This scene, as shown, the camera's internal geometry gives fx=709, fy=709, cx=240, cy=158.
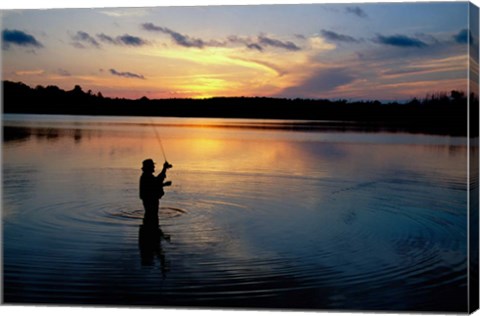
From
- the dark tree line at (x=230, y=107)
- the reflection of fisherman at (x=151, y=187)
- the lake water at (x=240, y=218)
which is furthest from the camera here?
the reflection of fisherman at (x=151, y=187)

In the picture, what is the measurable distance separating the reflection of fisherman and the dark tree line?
0.83m

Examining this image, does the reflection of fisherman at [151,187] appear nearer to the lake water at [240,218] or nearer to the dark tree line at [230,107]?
the lake water at [240,218]

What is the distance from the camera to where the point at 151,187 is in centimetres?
747

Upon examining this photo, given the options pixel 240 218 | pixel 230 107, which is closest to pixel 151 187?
pixel 230 107

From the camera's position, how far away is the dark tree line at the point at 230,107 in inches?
281

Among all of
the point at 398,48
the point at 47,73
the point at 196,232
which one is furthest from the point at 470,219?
the point at 47,73

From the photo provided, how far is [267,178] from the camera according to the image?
11.2m

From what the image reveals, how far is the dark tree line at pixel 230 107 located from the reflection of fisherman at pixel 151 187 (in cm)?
83

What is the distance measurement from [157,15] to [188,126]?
253cm

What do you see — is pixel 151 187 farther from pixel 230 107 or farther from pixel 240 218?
pixel 240 218

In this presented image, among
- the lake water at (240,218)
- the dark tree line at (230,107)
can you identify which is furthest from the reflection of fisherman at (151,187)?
the dark tree line at (230,107)

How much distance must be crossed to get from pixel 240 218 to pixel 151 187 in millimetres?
1415

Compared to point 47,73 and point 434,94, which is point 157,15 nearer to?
point 47,73

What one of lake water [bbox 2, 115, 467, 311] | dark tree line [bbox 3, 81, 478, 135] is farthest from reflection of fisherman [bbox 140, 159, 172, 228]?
dark tree line [bbox 3, 81, 478, 135]
